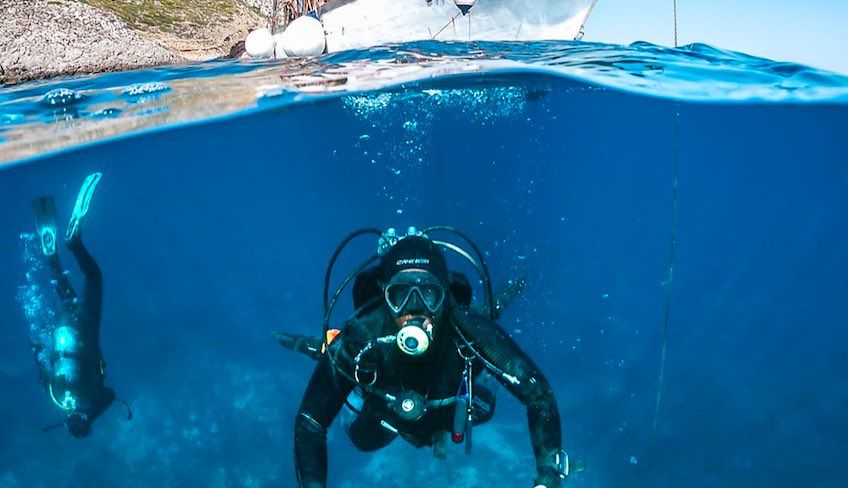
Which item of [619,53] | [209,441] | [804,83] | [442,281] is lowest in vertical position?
[209,441]

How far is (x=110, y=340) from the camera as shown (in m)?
26.0

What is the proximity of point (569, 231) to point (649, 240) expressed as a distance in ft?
31.6

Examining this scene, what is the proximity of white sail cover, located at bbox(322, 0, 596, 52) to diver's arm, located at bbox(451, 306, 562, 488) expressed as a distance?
1068 cm

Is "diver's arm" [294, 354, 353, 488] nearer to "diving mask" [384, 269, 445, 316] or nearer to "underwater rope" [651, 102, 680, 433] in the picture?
"diving mask" [384, 269, 445, 316]

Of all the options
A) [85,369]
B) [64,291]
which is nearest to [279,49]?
[64,291]

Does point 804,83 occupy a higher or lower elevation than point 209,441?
higher

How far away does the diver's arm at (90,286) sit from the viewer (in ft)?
27.9

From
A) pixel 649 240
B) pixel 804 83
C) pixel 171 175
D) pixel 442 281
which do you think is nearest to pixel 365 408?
pixel 442 281

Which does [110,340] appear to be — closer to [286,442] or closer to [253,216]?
[253,216]

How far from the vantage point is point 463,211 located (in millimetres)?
25406

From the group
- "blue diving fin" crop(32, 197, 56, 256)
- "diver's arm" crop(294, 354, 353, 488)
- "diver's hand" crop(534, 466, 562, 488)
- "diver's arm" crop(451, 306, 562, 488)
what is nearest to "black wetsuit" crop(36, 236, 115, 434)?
"blue diving fin" crop(32, 197, 56, 256)

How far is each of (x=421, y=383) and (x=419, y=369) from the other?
0.39 feet

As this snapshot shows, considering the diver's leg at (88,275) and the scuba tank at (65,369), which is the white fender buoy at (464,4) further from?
the scuba tank at (65,369)

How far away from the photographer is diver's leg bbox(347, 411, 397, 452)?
5.21 meters
